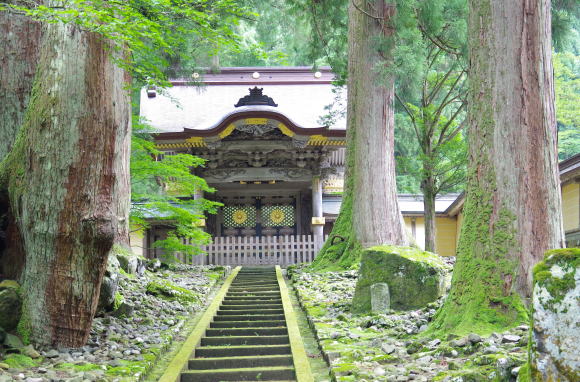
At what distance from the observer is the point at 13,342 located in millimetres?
4574

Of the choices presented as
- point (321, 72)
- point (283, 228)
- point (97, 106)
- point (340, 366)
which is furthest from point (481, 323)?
point (321, 72)

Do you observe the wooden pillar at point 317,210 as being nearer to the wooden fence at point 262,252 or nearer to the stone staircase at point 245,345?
the wooden fence at point 262,252

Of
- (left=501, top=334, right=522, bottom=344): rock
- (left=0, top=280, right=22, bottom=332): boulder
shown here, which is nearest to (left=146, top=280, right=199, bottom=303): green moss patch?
(left=0, top=280, right=22, bottom=332): boulder

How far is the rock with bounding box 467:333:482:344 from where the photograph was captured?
398 cm

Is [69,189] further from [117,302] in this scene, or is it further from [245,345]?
[245,345]

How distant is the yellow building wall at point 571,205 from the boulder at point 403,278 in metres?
8.17

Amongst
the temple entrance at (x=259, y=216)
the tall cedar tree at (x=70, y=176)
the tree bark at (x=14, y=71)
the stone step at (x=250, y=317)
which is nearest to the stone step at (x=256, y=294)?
the stone step at (x=250, y=317)

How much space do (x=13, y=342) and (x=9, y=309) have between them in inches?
12.2

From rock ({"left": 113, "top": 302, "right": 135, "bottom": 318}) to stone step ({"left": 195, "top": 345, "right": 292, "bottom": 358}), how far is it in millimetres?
1109

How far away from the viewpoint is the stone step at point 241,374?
196 inches

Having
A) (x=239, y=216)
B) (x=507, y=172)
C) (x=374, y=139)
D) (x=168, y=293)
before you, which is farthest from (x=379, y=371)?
(x=239, y=216)

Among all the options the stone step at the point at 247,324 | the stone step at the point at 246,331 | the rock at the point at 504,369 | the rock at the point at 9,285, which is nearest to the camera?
the rock at the point at 504,369

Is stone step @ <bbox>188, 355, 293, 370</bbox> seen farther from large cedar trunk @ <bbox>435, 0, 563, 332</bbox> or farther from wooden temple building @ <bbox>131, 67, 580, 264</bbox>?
wooden temple building @ <bbox>131, 67, 580, 264</bbox>

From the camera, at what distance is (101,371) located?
432 centimetres
